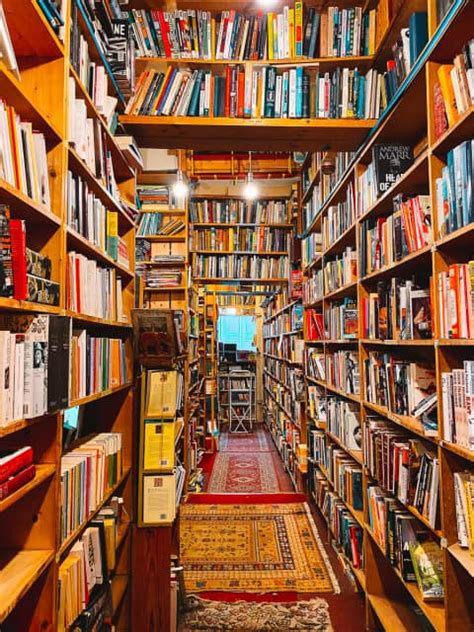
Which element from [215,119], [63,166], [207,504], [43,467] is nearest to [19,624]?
[43,467]

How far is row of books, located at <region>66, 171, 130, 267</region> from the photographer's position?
1.62m

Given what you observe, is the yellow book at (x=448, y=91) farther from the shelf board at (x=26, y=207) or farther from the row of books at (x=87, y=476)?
the row of books at (x=87, y=476)

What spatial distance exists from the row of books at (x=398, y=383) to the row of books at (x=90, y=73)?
66.1 inches

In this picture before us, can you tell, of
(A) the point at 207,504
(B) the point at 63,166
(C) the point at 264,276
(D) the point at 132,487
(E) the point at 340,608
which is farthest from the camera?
(C) the point at 264,276

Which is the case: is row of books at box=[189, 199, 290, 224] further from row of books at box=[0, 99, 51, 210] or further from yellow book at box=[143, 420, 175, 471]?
row of books at box=[0, 99, 51, 210]

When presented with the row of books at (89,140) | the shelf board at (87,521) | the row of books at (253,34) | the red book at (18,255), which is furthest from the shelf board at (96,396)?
the row of books at (253,34)

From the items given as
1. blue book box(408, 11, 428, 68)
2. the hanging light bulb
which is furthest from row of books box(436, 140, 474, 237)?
the hanging light bulb

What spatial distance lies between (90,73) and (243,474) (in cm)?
434

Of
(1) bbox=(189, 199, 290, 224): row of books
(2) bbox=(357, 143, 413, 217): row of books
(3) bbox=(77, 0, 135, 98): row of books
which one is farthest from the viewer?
(1) bbox=(189, 199, 290, 224): row of books

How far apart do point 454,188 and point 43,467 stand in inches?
59.2

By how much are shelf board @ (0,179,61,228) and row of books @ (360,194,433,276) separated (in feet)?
4.04

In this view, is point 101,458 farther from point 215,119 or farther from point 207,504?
→ point 207,504

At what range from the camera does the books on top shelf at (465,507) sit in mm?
1371

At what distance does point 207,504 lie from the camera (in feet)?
13.6
